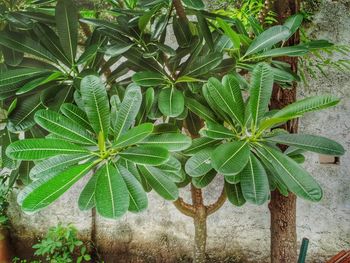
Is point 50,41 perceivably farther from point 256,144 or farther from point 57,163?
point 256,144

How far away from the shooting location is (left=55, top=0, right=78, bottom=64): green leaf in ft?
3.56

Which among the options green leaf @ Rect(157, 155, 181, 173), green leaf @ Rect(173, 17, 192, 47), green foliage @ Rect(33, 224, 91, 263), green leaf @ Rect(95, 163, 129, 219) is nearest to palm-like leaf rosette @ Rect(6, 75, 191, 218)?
green leaf @ Rect(95, 163, 129, 219)

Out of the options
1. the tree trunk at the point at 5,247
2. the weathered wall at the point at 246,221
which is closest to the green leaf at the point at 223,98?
the weathered wall at the point at 246,221

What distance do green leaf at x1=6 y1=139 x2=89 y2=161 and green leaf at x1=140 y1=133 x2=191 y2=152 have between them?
0.22m

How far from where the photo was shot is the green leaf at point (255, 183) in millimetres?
921

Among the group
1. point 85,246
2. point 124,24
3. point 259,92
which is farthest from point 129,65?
point 85,246

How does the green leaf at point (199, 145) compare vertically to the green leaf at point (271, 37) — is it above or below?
below

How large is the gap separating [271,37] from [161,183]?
655 mm

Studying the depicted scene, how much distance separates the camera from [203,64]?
1.13 metres

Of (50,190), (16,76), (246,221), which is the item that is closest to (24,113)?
(16,76)

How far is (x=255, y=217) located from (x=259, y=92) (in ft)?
5.57

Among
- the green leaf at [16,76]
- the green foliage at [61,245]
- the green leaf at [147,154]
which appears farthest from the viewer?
the green foliage at [61,245]

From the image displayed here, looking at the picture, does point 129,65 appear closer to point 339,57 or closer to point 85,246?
point 339,57

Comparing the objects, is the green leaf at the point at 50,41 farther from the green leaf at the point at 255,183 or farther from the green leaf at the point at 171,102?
the green leaf at the point at 255,183
